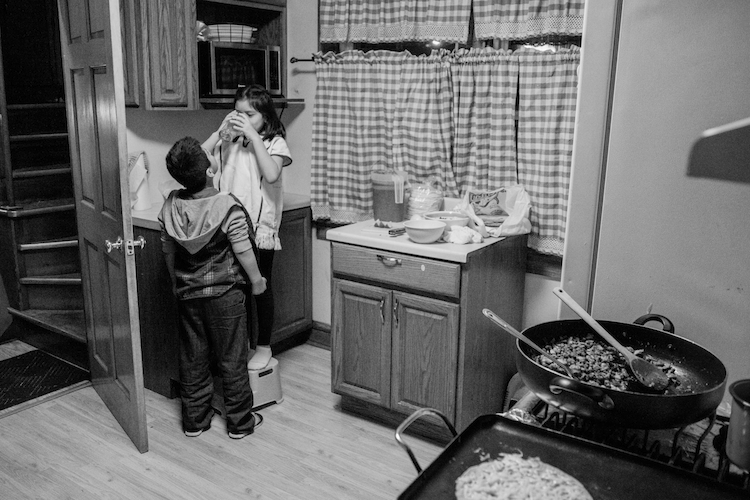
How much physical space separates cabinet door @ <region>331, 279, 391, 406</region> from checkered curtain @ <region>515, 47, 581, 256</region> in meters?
0.79

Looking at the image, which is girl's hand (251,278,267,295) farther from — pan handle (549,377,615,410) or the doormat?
pan handle (549,377,615,410)

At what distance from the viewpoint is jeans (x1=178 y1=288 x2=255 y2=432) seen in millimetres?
2830

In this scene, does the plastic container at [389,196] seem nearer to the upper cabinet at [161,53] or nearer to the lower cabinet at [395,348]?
the lower cabinet at [395,348]

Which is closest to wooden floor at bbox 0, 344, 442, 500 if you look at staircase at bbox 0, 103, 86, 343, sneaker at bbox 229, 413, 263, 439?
sneaker at bbox 229, 413, 263, 439

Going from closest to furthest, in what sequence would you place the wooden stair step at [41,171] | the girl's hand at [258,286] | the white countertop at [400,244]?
the white countertop at [400,244], the girl's hand at [258,286], the wooden stair step at [41,171]

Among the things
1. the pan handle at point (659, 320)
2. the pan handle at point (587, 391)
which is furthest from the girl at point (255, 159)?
the pan handle at point (587, 391)

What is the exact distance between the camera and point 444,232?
2.83 m

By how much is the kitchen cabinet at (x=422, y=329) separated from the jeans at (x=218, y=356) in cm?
44

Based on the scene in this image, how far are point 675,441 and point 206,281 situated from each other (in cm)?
199

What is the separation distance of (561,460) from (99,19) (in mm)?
2296

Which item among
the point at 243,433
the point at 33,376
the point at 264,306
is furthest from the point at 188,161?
the point at 33,376

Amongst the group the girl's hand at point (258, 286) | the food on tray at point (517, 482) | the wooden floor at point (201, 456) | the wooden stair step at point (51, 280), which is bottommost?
the wooden floor at point (201, 456)

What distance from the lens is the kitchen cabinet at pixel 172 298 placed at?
3.14m

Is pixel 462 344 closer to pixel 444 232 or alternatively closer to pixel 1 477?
pixel 444 232
